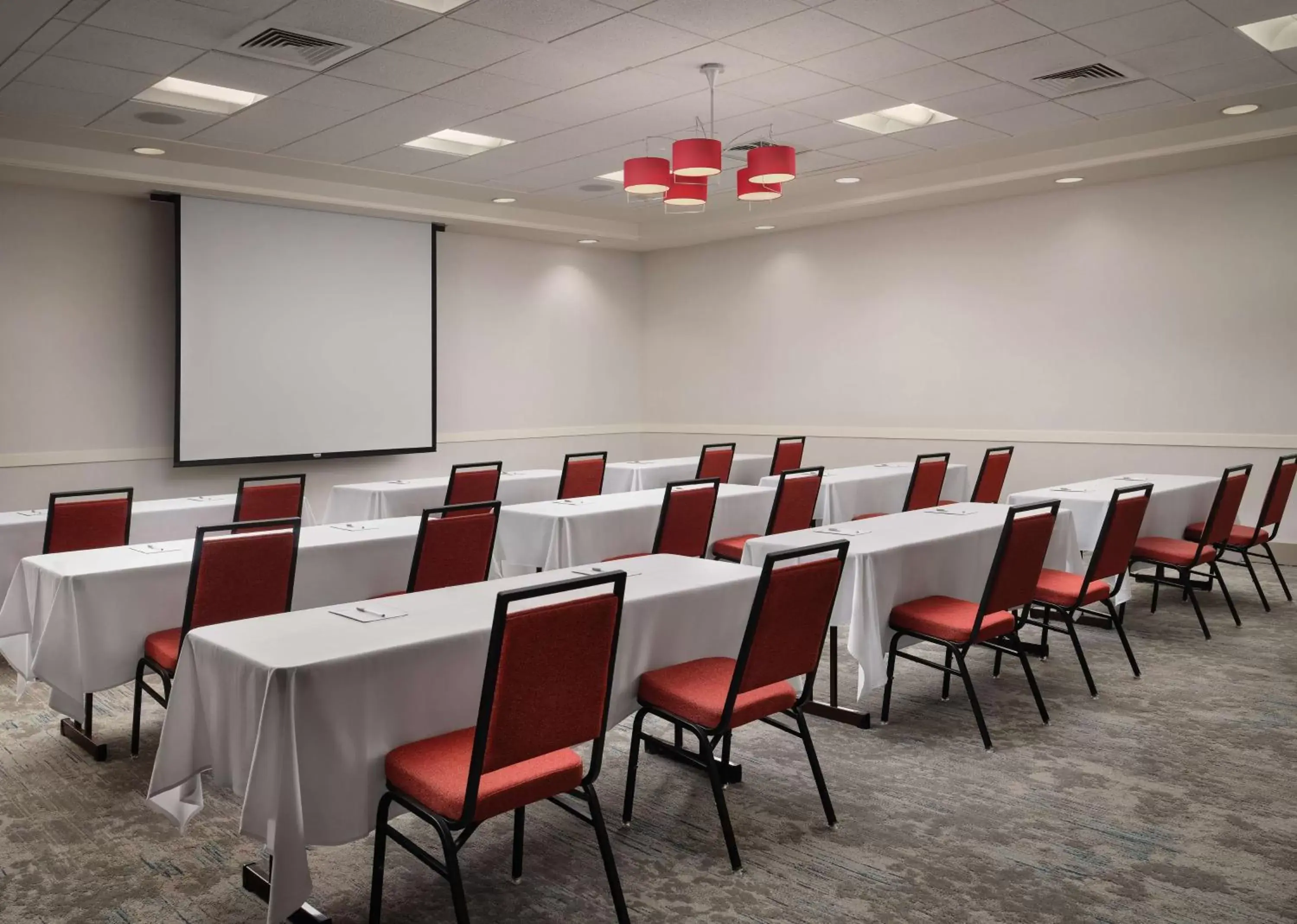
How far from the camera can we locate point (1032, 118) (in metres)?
7.32

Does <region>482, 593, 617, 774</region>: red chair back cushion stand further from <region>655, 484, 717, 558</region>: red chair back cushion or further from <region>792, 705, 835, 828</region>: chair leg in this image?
<region>655, 484, 717, 558</region>: red chair back cushion

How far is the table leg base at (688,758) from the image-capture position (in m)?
3.70

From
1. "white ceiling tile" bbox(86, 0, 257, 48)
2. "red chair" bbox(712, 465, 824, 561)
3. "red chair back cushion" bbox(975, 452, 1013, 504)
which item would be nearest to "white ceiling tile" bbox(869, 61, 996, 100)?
"red chair" bbox(712, 465, 824, 561)

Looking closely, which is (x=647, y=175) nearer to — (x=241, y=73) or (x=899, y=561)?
(x=241, y=73)

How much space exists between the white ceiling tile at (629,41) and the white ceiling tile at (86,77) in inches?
107

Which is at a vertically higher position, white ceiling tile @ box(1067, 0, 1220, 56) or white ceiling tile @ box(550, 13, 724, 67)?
white ceiling tile @ box(1067, 0, 1220, 56)

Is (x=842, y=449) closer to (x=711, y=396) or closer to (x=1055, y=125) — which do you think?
(x=711, y=396)

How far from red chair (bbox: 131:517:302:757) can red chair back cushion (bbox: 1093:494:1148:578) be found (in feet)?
12.3

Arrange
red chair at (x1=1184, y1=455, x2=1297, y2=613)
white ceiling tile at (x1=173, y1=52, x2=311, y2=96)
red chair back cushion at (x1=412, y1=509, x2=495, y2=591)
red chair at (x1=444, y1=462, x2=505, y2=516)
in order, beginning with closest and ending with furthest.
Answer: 1. red chair back cushion at (x1=412, y1=509, x2=495, y2=591)
2. white ceiling tile at (x1=173, y1=52, x2=311, y2=96)
3. red chair at (x1=1184, y1=455, x2=1297, y2=613)
4. red chair at (x1=444, y1=462, x2=505, y2=516)

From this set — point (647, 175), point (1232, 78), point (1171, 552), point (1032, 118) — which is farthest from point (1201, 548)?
point (647, 175)

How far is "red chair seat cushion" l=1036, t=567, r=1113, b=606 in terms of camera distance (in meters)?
4.77

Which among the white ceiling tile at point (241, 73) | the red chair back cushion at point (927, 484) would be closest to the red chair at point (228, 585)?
the white ceiling tile at point (241, 73)

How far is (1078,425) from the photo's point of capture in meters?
9.38

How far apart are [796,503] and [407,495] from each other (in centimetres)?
286
